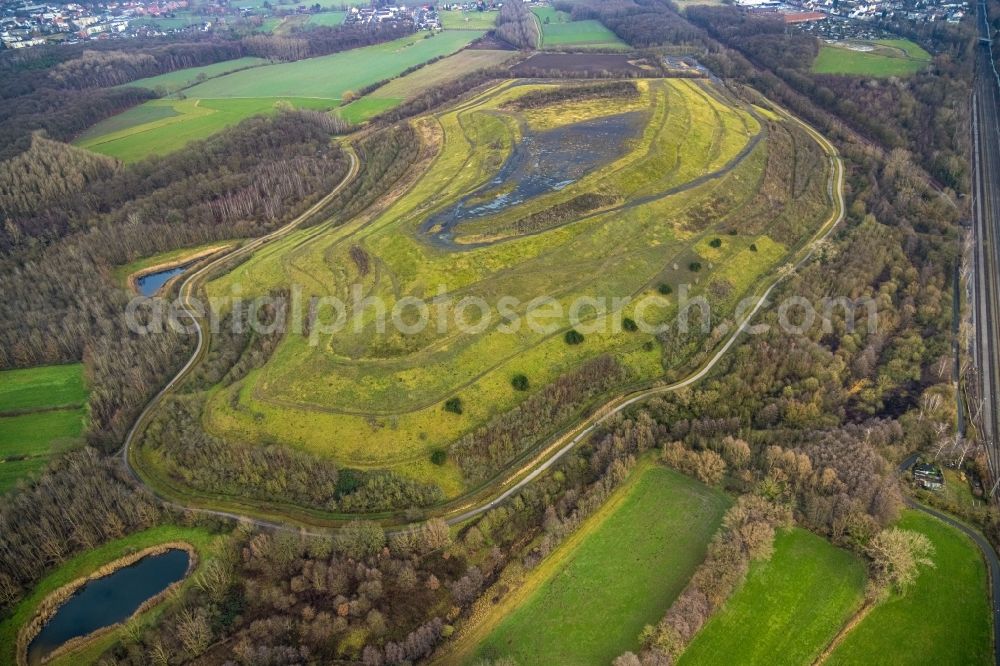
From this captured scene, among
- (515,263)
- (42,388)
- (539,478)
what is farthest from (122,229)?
(539,478)

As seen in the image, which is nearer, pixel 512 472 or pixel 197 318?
pixel 512 472

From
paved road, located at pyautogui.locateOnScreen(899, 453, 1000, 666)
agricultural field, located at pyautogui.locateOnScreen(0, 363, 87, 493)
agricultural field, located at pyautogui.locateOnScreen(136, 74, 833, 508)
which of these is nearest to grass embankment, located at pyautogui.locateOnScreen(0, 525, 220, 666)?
agricultural field, located at pyautogui.locateOnScreen(136, 74, 833, 508)

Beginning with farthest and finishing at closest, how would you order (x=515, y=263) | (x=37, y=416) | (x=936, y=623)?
(x=515, y=263) → (x=37, y=416) → (x=936, y=623)

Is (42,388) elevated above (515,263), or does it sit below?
below

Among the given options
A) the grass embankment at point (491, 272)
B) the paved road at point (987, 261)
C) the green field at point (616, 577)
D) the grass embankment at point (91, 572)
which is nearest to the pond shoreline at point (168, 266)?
the grass embankment at point (491, 272)

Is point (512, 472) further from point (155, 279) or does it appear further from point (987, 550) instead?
point (155, 279)

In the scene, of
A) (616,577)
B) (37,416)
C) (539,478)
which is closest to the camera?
(616,577)
